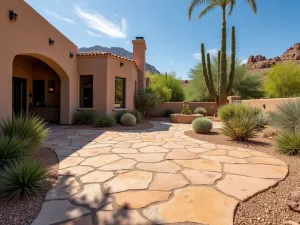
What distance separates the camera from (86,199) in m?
3.12

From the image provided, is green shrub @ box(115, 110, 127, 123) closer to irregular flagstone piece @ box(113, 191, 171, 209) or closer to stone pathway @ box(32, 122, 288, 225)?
stone pathway @ box(32, 122, 288, 225)

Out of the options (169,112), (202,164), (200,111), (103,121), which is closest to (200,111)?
(200,111)

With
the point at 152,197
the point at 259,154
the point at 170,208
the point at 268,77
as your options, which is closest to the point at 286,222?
the point at 170,208

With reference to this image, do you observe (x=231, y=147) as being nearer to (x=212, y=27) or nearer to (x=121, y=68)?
(x=121, y=68)

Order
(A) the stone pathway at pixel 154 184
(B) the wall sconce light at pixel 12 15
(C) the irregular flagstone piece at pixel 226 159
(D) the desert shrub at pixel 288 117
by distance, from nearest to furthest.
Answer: (A) the stone pathway at pixel 154 184 → (C) the irregular flagstone piece at pixel 226 159 → (B) the wall sconce light at pixel 12 15 → (D) the desert shrub at pixel 288 117

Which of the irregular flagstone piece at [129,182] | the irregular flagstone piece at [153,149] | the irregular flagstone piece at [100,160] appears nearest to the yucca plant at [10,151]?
the irregular flagstone piece at [100,160]

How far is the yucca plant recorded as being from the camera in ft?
13.3

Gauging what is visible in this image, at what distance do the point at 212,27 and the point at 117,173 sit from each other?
57.3 feet

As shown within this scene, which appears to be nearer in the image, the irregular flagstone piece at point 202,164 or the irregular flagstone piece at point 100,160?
the irregular flagstone piece at point 202,164

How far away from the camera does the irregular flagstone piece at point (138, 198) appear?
3.00m

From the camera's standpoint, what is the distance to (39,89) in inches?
529

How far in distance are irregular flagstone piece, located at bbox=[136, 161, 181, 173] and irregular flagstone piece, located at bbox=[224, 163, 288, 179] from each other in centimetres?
116

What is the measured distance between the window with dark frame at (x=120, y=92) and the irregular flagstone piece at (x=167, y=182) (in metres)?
10.0

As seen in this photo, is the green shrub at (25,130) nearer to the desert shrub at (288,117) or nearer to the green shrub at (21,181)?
the green shrub at (21,181)
